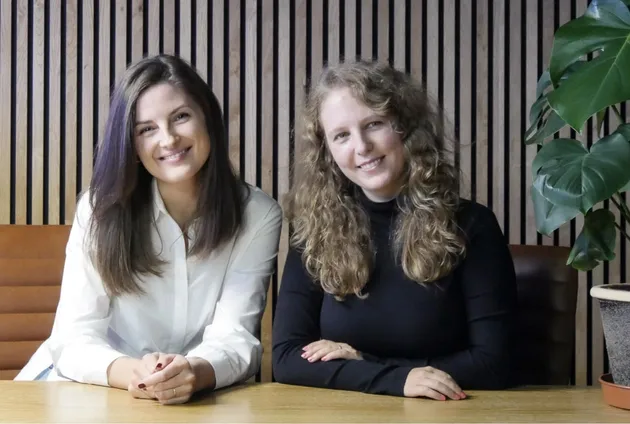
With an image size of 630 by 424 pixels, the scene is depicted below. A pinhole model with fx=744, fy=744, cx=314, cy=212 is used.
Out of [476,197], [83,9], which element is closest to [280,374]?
[476,197]

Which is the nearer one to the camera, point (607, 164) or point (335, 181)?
point (607, 164)

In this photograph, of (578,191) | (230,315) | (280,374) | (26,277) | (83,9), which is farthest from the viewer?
(83,9)

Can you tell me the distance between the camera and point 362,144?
2.15 meters

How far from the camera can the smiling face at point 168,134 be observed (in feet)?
7.39

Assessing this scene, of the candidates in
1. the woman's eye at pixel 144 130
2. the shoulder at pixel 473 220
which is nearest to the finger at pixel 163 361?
the woman's eye at pixel 144 130

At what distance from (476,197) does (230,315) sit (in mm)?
2367

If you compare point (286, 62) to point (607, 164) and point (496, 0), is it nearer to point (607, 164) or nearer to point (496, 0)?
point (496, 0)

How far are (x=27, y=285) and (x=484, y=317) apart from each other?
5.46 feet

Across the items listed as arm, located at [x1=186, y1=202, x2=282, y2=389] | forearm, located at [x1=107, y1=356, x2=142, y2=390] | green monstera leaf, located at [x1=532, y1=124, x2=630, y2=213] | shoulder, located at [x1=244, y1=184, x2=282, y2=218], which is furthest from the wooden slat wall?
green monstera leaf, located at [x1=532, y1=124, x2=630, y2=213]

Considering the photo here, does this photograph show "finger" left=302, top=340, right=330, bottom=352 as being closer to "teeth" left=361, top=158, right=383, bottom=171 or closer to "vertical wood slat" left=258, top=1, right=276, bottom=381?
A: "teeth" left=361, top=158, right=383, bottom=171

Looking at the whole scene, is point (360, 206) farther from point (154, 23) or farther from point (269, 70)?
point (154, 23)

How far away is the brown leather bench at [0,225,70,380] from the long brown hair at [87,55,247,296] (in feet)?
1.71

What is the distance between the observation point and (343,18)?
13.9 feet

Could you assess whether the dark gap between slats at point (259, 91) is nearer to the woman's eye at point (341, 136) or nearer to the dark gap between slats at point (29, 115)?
the dark gap between slats at point (29, 115)
